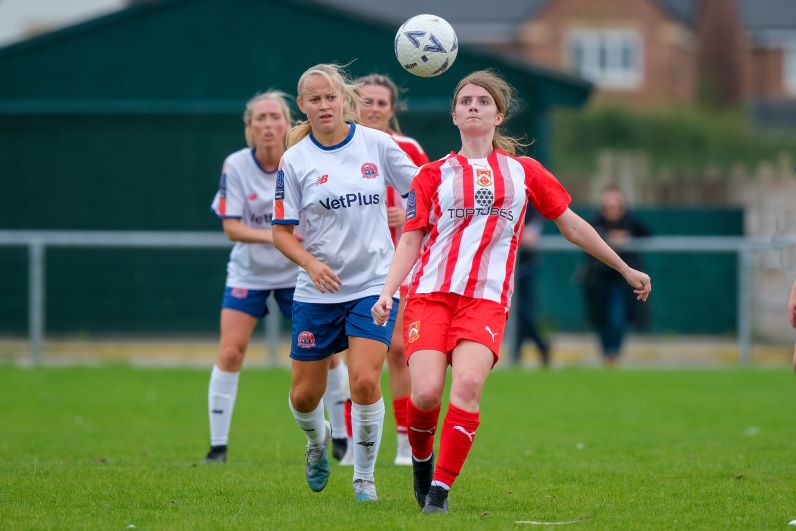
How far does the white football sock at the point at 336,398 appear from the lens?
884 centimetres

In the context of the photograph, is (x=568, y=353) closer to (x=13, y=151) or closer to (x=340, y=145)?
(x=13, y=151)

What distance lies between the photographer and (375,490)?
7.08 metres

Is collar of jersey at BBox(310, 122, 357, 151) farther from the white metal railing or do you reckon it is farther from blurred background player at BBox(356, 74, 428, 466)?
the white metal railing

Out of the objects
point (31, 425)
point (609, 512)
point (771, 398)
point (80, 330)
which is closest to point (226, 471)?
point (609, 512)

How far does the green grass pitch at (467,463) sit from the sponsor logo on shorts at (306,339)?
2.78 feet

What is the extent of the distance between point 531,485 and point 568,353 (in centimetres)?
958

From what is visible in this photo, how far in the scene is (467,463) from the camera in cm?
861

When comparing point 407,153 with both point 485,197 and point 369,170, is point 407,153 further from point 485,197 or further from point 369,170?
point 485,197

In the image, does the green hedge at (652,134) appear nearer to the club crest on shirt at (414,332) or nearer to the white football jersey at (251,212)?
the white football jersey at (251,212)

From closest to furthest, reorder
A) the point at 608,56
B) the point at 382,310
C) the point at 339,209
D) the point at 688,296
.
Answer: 1. the point at 382,310
2. the point at 339,209
3. the point at 688,296
4. the point at 608,56

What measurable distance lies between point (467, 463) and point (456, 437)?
2.37 meters

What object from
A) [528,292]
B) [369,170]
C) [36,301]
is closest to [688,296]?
[528,292]

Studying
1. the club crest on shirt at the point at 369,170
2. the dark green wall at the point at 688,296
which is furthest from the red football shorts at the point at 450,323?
the dark green wall at the point at 688,296

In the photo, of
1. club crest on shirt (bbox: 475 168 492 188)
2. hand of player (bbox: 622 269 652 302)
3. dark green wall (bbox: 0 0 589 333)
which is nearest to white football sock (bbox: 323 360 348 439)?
club crest on shirt (bbox: 475 168 492 188)
